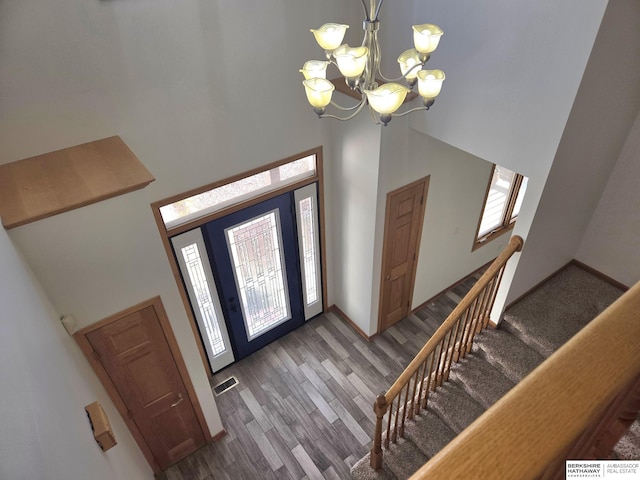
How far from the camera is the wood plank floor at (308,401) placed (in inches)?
153

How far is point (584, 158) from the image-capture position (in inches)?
117

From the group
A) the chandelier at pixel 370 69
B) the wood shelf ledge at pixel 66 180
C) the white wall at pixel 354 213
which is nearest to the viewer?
the chandelier at pixel 370 69

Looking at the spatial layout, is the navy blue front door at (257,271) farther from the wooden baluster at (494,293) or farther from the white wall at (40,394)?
the wooden baluster at (494,293)

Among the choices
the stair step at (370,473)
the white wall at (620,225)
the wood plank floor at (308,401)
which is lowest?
the wood plank floor at (308,401)

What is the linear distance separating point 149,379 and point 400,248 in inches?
107

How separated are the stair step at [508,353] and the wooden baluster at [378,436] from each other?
1.12 meters

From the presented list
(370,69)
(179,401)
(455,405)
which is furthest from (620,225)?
(179,401)

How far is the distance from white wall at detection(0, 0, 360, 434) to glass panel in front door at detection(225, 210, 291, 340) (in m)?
0.76

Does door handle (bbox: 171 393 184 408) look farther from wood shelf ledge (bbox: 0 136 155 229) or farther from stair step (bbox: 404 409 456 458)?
wood shelf ledge (bbox: 0 136 155 229)

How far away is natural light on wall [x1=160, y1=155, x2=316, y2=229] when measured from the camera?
349 cm

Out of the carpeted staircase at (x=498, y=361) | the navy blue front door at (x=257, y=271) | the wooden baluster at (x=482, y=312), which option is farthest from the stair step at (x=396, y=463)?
the navy blue front door at (x=257, y=271)

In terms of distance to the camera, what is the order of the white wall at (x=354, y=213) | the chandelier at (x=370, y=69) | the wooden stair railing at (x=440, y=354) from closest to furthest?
the chandelier at (x=370, y=69) < the wooden stair railing at (x=440, y=354) < the white wall at (x=354, y=213)

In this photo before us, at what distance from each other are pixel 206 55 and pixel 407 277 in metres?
3.16

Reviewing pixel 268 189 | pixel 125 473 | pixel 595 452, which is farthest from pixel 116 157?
pixel 595 452
